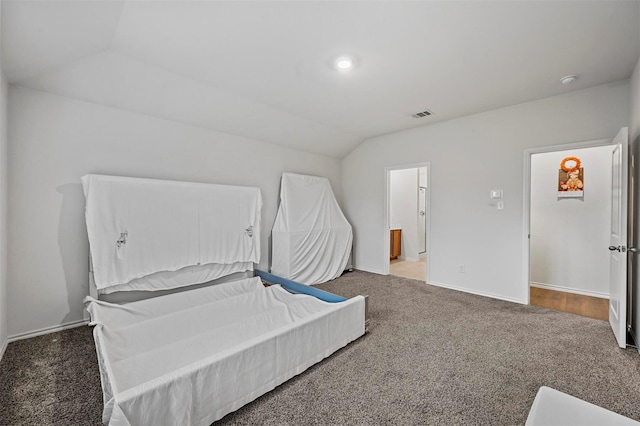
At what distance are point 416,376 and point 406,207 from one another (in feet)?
16.8

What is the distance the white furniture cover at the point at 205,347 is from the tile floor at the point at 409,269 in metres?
2.70

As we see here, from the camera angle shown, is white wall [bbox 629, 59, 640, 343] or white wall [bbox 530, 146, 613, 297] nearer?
white wall [bbox 629, 59, 640, 343]

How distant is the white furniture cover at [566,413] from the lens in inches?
34.7

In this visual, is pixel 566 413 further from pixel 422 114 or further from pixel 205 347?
pixel 422 114

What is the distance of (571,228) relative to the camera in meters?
4.05

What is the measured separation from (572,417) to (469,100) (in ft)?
11.0

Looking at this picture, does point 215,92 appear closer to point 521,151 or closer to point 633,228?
point 521,151

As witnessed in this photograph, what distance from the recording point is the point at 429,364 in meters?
A: 2.14

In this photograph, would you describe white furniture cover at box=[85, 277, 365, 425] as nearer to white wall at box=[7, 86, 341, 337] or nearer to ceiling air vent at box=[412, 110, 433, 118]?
white wall at box=[7, 86, 341, 337]

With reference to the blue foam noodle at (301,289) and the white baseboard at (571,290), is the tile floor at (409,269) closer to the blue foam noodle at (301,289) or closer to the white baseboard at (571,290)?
the white baseboard at (571,290)

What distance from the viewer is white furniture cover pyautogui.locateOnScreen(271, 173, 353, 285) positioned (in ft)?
13.9

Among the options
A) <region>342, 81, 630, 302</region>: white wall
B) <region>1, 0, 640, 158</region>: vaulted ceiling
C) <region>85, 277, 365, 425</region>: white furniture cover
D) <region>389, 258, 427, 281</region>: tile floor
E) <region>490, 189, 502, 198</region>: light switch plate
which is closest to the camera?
<region>85, 277, 365, 425</region>: white furniture cover

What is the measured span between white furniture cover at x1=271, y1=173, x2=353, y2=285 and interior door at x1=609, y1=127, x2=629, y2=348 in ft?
11.0

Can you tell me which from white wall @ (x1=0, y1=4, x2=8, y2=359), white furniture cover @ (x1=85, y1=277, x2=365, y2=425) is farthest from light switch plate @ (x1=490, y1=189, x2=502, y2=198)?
white wall @ (x1=0, y1=4, x2=8, y2=359)
